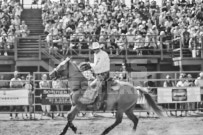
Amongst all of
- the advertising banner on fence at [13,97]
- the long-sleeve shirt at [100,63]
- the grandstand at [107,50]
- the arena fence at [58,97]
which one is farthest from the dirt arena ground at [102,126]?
the grandstand at [107,50]

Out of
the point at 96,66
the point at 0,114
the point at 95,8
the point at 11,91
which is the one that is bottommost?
the point at 0,114

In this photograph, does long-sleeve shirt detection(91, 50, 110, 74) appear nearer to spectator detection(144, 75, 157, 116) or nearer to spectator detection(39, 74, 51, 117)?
spectator detection(39, 74, 51, 117)

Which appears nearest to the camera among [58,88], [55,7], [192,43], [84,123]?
[84,123]

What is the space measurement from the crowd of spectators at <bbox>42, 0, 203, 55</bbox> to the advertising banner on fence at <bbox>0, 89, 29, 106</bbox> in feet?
15.3

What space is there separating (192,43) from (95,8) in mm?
6044

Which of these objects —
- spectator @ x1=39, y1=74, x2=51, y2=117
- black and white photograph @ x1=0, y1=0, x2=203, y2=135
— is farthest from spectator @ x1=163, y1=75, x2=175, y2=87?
spectator @ x1=39, y1=74, x2=51, y2=117

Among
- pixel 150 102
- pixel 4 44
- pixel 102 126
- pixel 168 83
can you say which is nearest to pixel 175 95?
pixel 168 83

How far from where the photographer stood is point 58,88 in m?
16.7

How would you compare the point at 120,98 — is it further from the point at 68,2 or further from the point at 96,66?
the point at 68,2

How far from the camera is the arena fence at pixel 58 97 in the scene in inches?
661

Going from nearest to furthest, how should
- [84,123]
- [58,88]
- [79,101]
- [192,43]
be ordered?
[79,101] < [84,123] < [58,88] < [192,43]

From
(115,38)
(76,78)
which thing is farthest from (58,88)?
(115,38)

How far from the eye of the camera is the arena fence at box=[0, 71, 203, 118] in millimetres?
16781

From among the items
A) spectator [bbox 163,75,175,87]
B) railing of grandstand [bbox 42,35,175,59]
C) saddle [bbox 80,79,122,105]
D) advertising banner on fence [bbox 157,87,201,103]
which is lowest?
advertising banner on fence [bbox 157,87,201,103]
